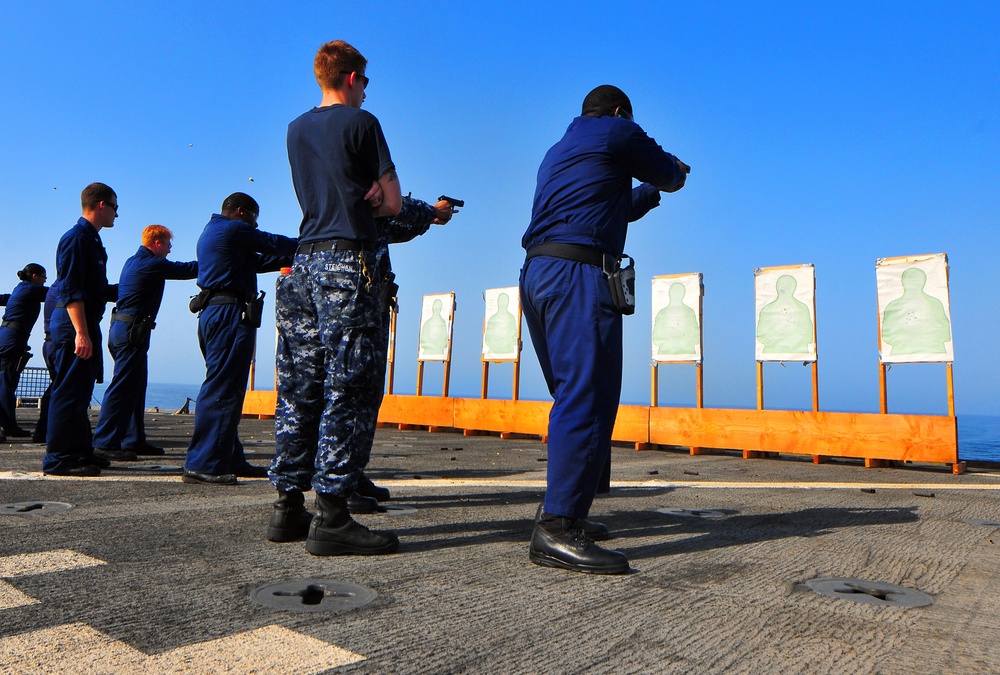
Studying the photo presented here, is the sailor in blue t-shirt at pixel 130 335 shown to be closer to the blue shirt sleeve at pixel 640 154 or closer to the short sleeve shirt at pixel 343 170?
the short sleeve shirt at pixel 343 170

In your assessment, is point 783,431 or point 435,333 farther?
point 435,333

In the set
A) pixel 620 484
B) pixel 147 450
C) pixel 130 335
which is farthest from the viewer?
pixel 147 450

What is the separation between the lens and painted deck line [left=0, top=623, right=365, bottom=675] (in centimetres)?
131

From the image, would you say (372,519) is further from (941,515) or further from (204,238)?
(941,515)

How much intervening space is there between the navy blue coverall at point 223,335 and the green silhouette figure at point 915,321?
7726mm

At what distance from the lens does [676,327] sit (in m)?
10.5

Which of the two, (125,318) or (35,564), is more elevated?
(125,318)

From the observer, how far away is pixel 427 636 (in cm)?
152

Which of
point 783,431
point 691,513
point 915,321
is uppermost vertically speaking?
point 915,321

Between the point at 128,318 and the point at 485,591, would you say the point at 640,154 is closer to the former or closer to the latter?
the point at 485,591

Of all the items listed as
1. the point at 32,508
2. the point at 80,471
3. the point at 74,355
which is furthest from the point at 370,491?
the point at 74,355

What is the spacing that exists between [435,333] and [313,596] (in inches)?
473

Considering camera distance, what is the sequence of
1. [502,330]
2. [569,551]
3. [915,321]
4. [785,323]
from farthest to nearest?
[502,330] < [785,323] < [915,321] < [569,551]

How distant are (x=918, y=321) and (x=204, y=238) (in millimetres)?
8244
